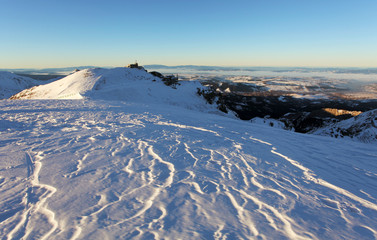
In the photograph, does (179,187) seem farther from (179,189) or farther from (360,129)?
(360,129)

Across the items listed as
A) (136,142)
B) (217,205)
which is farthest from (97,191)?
(136,142)

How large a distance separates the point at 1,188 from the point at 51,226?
1560 millimetres

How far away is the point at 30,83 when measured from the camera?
10106cm

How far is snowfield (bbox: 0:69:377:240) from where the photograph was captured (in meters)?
2.32

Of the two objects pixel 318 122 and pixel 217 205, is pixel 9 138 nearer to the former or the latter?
pixel 217 205

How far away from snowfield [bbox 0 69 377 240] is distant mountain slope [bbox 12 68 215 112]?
15.0 m

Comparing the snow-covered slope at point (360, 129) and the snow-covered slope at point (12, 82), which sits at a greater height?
the snow-covered slope at point (12, 82)

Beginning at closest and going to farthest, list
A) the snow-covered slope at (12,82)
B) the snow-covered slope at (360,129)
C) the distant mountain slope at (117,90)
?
the snow-covered slope at (360,129), the distant mountain slope at (117,90), the snow-covered slope at (12,82)

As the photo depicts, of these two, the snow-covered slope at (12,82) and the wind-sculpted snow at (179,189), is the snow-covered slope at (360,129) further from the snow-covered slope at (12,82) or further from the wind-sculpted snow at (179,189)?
the snow-covered slope at (12,82)

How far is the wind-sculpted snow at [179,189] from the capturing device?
232cm

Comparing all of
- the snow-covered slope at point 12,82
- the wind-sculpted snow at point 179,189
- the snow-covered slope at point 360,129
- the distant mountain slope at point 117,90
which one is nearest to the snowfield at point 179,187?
the wind-sculpted snow at point 179,189

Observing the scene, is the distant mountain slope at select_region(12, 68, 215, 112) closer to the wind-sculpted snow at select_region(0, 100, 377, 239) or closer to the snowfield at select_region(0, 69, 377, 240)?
the snowfield at select_region(0, 69, 377, 240)

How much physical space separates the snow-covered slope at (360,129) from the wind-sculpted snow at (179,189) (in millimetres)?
13361

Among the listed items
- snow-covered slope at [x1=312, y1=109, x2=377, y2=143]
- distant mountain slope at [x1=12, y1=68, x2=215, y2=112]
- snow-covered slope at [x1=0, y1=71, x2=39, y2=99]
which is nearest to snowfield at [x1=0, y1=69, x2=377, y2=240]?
snow-covered slope at [x1=312, y1=109, x2=377, y2=143]
